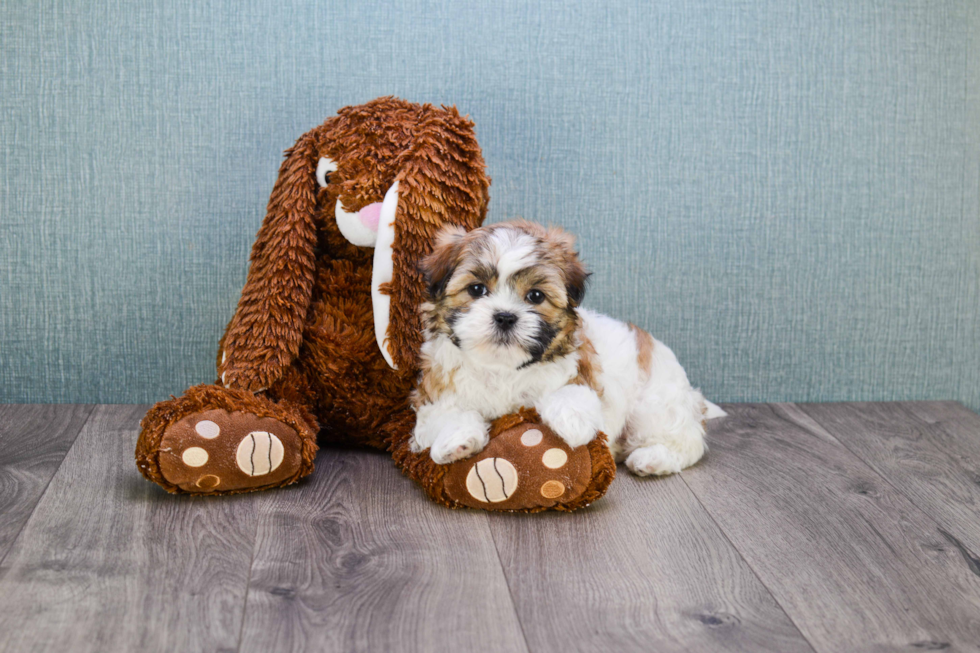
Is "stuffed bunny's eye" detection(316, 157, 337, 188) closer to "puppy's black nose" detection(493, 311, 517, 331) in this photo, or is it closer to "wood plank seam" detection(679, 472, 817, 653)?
"puppy's black nose" detection(493, 311, 517, 331)

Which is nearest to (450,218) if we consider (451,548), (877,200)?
(451,548)

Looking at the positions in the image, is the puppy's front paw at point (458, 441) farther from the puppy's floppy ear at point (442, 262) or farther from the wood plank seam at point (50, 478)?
the wood plank seam at point (50, 478)

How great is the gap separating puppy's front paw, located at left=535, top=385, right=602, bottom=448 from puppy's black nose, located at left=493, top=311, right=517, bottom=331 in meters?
0.20

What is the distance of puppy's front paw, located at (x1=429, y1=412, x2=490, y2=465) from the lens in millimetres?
1664

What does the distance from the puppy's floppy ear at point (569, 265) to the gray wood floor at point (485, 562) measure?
429 millimetres

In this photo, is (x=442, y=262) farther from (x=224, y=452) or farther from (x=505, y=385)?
(x=224, y=452)

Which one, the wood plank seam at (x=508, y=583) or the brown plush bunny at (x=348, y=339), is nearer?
the wood plank seam at (x=508, y=583)

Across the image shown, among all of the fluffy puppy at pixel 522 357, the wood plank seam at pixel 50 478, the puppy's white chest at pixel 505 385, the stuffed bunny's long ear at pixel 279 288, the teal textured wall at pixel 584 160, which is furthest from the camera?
the teal textured wall at pixel 584 160

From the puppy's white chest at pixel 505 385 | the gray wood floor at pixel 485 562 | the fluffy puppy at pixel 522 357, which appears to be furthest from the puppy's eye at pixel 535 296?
the gray wood floor at pixel 485 562

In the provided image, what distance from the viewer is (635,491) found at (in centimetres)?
187

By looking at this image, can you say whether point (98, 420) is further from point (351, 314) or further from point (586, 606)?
point (586, 606)

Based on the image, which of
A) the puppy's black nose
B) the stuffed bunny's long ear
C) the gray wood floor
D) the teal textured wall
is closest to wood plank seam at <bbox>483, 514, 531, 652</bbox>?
the gray wood floor

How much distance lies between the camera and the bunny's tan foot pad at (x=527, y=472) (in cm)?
167

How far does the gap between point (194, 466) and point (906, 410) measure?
1.93 meters
